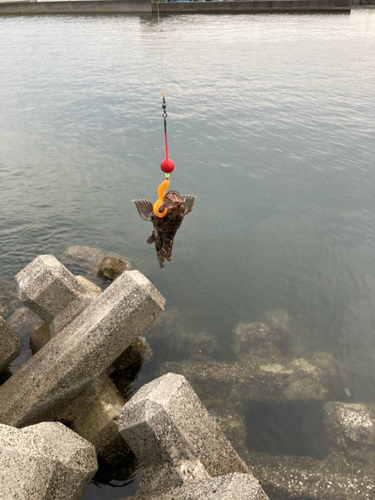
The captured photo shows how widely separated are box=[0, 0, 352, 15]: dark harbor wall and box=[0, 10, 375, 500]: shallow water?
1054 inches

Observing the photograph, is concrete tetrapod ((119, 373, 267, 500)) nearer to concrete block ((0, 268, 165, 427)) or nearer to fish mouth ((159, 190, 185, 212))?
concrete block ((0, 268, 165, 427))

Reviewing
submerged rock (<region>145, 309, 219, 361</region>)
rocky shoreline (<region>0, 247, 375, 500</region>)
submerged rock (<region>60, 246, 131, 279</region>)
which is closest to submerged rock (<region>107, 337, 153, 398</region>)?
rocky shoreline (<region>0, 247, 375, 500</region>)

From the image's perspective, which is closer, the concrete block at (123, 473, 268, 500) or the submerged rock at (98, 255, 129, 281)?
the concrete block at (123, 473, 268, 500)

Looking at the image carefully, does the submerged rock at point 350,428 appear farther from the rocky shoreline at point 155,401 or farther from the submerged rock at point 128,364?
the submerged rock at point 128,364

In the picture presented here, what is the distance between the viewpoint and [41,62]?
30.0 m

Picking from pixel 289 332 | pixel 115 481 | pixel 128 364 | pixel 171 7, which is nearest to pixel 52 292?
pixel 128 364

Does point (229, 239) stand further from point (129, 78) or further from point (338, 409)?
point (129, 78)

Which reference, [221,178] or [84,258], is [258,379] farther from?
[221,178]

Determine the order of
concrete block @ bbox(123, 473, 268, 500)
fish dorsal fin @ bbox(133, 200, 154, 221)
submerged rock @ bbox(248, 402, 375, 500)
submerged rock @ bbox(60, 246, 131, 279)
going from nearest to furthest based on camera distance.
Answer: concrete block @ bbox(123, 473, 268, 500) → submerged rock @ bbox(248, 402, 375, 500) → fish dorsal fin @ bbox(133, 200, 154, 221) → submerged rock @ bbox(60, 246, 131, 279)

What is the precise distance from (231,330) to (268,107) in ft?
→ 50.1

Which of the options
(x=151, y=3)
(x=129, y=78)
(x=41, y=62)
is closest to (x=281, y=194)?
(x=129, y=78)

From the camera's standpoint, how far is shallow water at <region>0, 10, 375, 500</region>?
33.7 feet

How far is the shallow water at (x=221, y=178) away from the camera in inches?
404

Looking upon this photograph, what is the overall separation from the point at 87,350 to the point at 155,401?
166 centimetres
